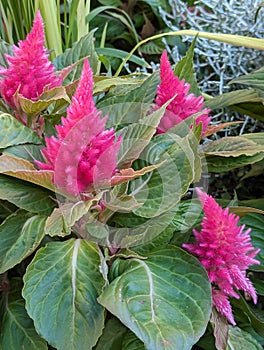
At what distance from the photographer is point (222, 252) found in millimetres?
757

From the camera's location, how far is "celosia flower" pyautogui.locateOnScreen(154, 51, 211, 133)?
874 millimetres

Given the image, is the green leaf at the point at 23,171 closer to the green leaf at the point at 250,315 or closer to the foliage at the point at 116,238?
the foliage at the point at 116,238

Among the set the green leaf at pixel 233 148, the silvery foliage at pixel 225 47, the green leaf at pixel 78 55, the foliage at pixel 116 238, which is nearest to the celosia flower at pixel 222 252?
the foliage at pixel 116 238

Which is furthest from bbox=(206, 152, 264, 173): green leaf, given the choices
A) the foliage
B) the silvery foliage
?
the silvery foliage

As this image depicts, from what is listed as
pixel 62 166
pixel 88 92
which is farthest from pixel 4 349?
pixel 88 92

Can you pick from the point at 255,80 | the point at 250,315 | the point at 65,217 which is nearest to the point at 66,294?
the point at 65,217

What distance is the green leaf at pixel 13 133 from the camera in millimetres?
813

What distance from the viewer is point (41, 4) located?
134cm

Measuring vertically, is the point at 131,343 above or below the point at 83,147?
below

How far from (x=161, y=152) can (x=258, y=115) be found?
0.54 meters

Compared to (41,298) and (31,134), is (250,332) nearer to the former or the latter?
(41,298)

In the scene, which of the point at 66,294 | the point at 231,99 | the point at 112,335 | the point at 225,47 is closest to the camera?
the point at 66,294

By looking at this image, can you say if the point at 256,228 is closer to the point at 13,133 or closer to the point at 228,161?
the point at 228,161

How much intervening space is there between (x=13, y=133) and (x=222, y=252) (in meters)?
0.37
